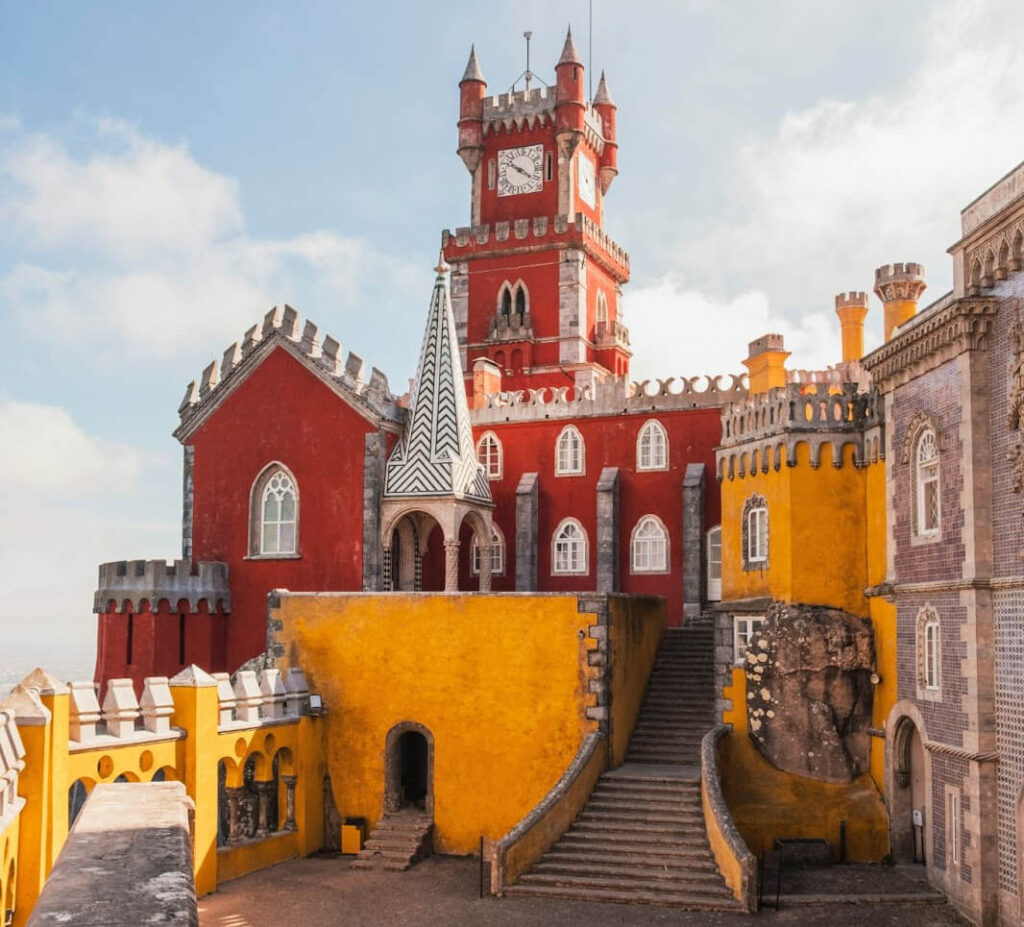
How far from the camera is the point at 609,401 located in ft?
106

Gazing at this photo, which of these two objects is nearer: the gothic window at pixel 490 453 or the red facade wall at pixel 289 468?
the red facade wall at pixel 289 468

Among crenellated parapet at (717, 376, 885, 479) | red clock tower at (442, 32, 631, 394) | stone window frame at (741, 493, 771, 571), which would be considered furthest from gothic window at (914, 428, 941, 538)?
red clock tower at (442, 32, 631, 394)

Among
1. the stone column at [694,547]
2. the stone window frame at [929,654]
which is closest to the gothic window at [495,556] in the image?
the stone column at [694,547]

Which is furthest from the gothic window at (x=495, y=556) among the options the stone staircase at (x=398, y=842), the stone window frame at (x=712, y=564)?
the stone staircase at (x=398, y=842)

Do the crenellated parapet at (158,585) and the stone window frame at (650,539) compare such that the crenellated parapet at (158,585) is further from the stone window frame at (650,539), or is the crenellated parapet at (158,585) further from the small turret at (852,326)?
the small turret at (852,326)

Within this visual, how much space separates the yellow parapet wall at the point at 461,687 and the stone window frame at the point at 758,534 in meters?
2.66

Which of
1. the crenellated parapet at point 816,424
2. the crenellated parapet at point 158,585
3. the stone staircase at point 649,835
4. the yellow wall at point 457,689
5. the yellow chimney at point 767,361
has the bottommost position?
the stone staircase at point 649,835

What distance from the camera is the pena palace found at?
60.0ft

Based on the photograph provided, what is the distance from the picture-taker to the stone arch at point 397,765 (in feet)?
78.7

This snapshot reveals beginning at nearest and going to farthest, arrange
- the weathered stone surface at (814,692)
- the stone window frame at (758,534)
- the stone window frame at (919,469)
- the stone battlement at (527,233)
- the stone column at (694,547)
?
the stone window frame at (919,469)
the weathered stone surface at (814,692)
the stone window frame at (758,534)
the stone column at (694,547)
the stone battlement at (527,233)

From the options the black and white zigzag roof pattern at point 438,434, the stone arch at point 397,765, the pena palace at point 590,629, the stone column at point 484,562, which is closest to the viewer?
the pena palace at point 590,629

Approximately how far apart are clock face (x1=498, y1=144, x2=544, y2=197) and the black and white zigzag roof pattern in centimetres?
1472

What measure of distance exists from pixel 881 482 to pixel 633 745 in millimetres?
7126

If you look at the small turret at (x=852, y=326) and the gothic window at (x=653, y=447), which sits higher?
the small turret at (x=852, y=326)
